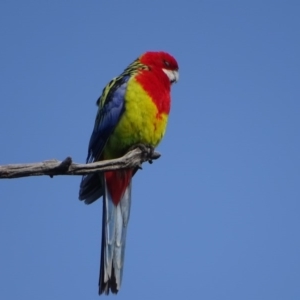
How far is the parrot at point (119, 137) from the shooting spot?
19.8ft

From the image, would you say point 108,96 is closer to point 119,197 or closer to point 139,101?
point 139,101

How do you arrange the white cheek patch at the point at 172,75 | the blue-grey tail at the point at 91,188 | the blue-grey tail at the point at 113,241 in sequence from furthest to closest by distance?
the white cheek patch at the point at 172,75 → the blue-grey tail at the point at 91,188 → the blue-grey tail at the point at 113,241

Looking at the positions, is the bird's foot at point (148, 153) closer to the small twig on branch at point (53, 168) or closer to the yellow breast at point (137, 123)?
the yellow breast at point (137, 123)

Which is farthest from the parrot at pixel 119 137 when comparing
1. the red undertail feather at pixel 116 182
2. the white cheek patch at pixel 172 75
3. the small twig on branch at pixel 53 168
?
the small twig on branch at pixel 53 168

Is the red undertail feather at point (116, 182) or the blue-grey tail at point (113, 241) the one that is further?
the red undertail feather at point (116, 182)

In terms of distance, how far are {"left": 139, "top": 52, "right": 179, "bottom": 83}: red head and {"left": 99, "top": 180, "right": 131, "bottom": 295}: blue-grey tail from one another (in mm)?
1335

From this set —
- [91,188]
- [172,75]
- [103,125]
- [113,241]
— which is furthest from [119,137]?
[172,75]

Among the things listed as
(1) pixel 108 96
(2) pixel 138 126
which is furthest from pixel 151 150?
(1) pixel 108 96

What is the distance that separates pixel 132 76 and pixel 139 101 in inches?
17.0

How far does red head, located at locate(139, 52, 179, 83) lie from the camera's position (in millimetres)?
6809

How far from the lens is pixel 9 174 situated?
4.56 meters

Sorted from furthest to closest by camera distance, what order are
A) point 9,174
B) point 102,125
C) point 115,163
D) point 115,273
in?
1. point 102,125
2. point 115,273
3. point 115,163
4. point 9,174

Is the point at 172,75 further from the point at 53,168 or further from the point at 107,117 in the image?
the point at 53,168

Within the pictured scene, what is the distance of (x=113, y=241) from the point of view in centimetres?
610
